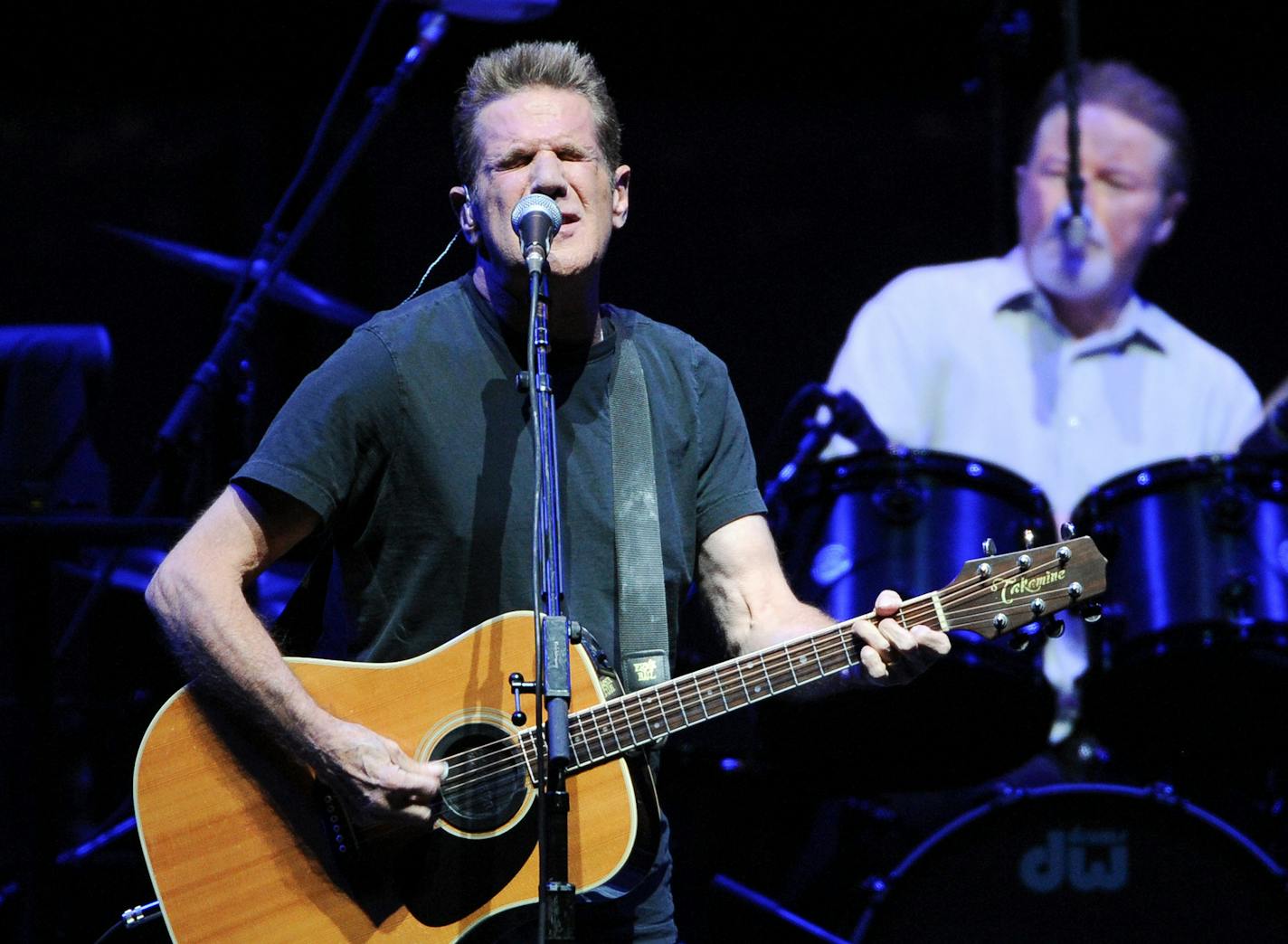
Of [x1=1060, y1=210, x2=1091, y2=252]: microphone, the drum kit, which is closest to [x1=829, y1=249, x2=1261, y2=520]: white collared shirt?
[x1=1060, y1=210, x2=1091, y2=252]: microphone

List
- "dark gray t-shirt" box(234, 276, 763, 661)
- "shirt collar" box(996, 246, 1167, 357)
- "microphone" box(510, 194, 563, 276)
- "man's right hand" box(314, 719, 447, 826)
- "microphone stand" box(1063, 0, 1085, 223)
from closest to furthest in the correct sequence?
"microphone" box(510, 194, 563, 276) → "man's right hand" box(314, 719, 447, 826) → "dark gray t-shirt" box(234, 276, 763, 661) → "microphone stand" box(1063, 0, 1085, 223) → "shirt collar" box(996, 246, 1167, 357)

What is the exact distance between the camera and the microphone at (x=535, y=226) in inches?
101

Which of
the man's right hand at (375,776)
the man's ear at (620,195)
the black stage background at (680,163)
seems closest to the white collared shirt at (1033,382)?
the black stage background at (680,163)

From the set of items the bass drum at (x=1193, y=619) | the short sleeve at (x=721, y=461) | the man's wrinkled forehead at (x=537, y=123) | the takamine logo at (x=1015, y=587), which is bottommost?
the bass drum at (x=1193, y=619)

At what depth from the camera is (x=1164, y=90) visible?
17.8 ft

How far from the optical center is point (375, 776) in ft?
9.06

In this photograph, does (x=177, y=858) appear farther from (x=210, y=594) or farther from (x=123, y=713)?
(x=123, y=713)

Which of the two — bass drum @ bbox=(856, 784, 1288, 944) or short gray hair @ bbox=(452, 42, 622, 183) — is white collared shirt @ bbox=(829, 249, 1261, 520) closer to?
bass drum @ bbox=(856, 784, 1288, 944)

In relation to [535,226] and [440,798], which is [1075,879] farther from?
[535,226]

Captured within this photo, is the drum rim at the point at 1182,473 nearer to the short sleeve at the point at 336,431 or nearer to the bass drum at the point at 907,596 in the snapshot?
the bass drum at the point at 907,596

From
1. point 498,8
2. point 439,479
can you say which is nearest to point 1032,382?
point 498,8

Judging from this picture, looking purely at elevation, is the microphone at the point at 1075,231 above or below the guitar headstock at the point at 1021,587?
above

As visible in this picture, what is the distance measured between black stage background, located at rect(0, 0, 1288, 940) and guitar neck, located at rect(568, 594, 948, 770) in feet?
7.73

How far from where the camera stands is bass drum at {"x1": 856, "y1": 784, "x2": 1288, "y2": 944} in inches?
170
